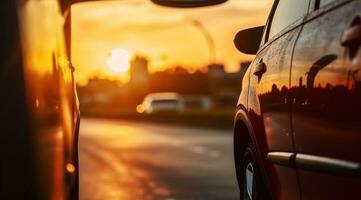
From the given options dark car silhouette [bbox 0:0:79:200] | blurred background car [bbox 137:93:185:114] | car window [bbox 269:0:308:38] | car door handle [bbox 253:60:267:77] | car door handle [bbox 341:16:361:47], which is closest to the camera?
dark car silhouette [bbox 0:0:79:200]

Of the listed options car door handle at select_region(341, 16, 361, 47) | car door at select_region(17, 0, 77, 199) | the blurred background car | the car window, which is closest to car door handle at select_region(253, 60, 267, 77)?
the car window

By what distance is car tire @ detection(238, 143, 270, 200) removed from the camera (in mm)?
5254

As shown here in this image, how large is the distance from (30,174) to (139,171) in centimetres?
1068

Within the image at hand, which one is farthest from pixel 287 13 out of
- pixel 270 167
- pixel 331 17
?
pixel 331 17

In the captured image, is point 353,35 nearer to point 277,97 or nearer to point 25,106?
point 277,97

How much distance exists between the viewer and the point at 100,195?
32.4 ft

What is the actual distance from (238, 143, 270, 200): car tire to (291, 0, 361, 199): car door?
3.52 ft

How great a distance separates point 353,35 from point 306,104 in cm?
65

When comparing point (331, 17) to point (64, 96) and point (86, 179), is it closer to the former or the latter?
point (64, 96)

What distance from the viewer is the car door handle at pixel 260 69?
5162mm

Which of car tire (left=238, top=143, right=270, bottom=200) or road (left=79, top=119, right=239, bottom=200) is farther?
road (left=79, top=119, right=239, bottom=200)

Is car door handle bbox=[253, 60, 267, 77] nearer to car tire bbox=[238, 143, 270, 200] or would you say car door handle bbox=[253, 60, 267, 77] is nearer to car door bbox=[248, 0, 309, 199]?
car door bbox=[248, 0, 309, 199]

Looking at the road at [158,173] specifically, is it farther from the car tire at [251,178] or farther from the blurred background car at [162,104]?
the blurred background car at [162,104]

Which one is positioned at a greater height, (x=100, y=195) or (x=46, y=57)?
(x=46, y=57)
